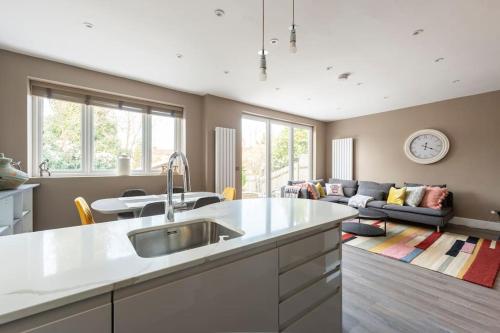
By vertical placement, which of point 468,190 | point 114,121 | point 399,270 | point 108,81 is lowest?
point 399,270

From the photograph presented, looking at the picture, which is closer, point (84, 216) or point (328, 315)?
point (328, 315)

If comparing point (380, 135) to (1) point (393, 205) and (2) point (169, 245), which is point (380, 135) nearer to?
(1) point (393, 205)

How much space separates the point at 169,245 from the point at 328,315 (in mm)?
1104

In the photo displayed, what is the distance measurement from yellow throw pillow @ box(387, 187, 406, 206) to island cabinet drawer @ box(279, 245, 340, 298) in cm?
382

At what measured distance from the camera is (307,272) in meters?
1.25

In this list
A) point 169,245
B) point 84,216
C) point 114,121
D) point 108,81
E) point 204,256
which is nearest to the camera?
point 204,256

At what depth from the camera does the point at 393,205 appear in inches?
174

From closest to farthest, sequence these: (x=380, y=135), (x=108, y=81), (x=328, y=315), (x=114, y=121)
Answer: (x=328, y=315) < (x=108, y=81) < (x=114, y=121) < (x=380, y=135)

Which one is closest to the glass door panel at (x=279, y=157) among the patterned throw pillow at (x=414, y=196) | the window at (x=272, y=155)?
the window at (x=272, y=155)

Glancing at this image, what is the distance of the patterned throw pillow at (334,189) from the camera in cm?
559

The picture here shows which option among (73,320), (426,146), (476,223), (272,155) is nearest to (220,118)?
(272,155)

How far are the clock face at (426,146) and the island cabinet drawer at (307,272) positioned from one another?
481 centimetres

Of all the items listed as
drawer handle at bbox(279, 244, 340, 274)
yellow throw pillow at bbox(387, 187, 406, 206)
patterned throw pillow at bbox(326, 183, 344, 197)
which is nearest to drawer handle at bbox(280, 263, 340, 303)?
drawer handle at bbox(279, 244, 340, 274)

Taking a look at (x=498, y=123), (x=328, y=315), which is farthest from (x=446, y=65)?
(x=328, y=315)
